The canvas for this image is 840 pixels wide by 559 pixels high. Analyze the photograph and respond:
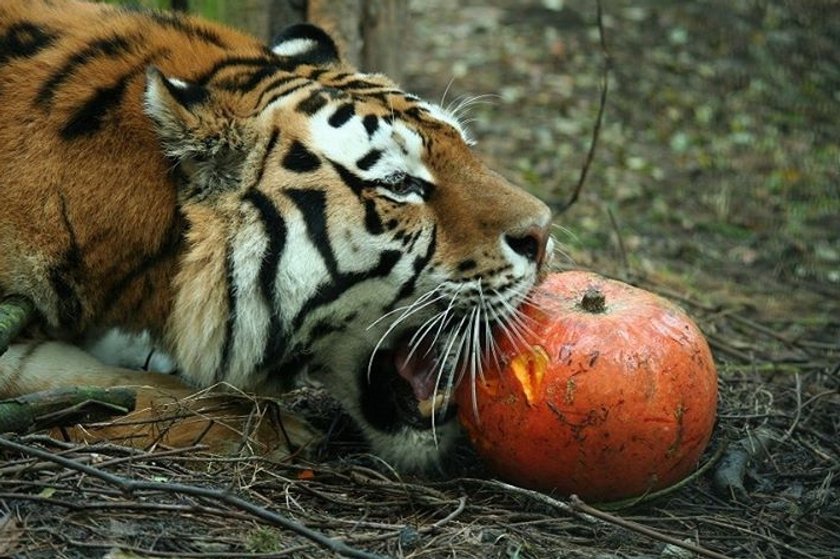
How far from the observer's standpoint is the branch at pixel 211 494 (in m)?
2.70

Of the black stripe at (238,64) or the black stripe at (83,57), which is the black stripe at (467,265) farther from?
the black stripe at (83,57)

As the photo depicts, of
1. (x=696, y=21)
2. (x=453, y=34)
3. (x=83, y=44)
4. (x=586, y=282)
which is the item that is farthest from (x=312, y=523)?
(x=696, y=21)

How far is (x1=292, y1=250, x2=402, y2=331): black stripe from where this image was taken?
342 centimetres

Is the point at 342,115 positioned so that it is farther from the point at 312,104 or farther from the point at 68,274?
the point at 68,274

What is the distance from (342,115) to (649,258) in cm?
350

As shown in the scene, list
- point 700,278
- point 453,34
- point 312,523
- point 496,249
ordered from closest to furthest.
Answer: point 312,523, point 496,249, point 700,278, point 453,34

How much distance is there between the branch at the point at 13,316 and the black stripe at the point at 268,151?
2.41 ft

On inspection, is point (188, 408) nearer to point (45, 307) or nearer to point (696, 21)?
point (45, 307)

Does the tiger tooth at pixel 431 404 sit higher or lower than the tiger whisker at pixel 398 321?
lower

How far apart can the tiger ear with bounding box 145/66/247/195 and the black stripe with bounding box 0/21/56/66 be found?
0.54 m

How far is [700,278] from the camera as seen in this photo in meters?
6.52

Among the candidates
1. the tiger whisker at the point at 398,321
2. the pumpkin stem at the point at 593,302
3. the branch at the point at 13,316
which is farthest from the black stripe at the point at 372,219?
the branch at the point at 13,316

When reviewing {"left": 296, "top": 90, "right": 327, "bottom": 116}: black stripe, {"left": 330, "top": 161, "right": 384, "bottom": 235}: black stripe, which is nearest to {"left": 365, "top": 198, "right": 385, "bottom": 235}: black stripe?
{"left": 330, "top": 161, "right": 384, "bottom": 235}: black stripe

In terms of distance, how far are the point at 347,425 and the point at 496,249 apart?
0.88 metres
